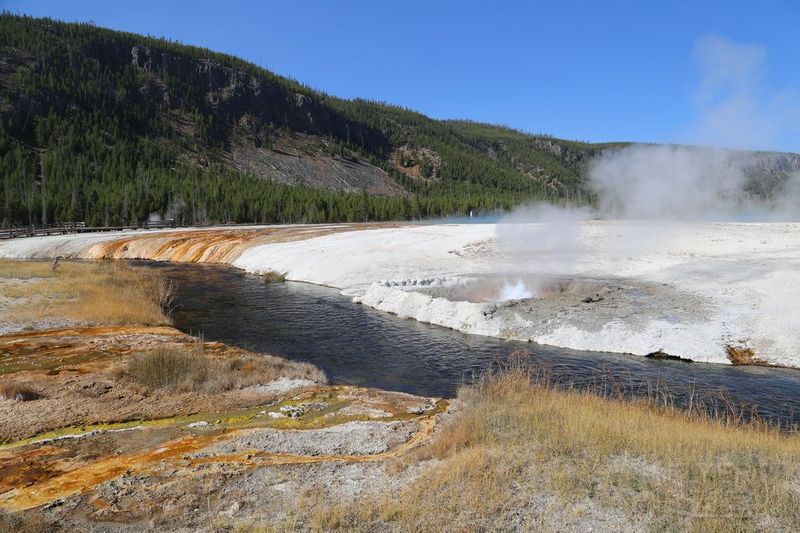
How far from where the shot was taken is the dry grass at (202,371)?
13.5 m

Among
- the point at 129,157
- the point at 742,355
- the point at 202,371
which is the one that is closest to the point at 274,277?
the point at 202,371

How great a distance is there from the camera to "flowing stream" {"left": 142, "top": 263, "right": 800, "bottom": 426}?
1579 cm

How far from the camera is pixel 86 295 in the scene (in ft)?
87.0

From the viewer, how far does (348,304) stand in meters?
30.4

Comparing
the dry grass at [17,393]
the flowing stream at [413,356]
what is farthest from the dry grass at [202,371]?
the dry grass at [17,393]

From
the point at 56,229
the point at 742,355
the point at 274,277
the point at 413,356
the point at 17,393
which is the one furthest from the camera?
the point at 56,229

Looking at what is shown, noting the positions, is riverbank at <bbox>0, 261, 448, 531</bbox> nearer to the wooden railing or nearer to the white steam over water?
the white steam over water

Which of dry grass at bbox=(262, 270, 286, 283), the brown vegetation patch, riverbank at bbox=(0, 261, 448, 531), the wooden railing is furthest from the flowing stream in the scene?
the wooden railing

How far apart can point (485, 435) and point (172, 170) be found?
15820 centimetres

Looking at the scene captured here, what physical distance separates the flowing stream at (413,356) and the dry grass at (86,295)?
1.75 meters

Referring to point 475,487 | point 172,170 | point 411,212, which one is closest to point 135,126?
point 172,170

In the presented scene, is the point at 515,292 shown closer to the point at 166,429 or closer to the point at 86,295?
the point at 166,429

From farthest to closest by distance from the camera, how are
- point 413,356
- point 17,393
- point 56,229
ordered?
point 56,229
point 413,356
point 17,393

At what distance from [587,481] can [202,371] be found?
11.1 metres
